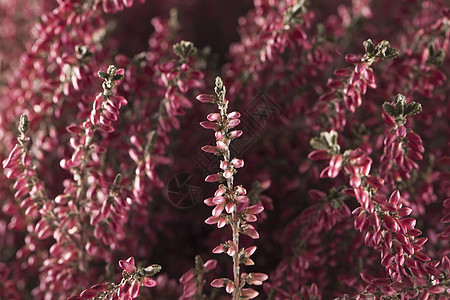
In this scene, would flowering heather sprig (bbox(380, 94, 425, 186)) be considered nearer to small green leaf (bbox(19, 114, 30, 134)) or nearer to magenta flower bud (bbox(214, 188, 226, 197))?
magenta flower bud (bbox(214, 188, 226, 197))

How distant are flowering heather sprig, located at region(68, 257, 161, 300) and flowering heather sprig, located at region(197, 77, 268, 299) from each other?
0.29ft

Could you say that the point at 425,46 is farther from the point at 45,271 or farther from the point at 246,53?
the point at 45,271

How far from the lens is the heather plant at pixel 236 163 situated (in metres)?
0.61

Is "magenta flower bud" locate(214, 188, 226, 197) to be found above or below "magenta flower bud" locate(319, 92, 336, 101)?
below

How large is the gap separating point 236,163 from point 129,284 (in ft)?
0.68

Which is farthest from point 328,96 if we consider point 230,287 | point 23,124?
point 23,124

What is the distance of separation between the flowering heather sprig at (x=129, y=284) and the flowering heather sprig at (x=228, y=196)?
9 cm

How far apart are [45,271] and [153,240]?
194mm

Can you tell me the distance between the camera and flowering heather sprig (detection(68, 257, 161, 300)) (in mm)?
590

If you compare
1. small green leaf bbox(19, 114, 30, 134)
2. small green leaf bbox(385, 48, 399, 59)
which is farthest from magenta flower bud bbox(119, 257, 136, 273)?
small green leaf bbox(385, 48, 399, 59)

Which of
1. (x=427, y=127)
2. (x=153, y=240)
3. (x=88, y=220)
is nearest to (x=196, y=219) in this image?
(x=153, y=240)

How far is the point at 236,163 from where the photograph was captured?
0.57 meters

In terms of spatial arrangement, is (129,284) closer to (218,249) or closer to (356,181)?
(218,249)

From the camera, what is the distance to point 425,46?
2.62 feet
